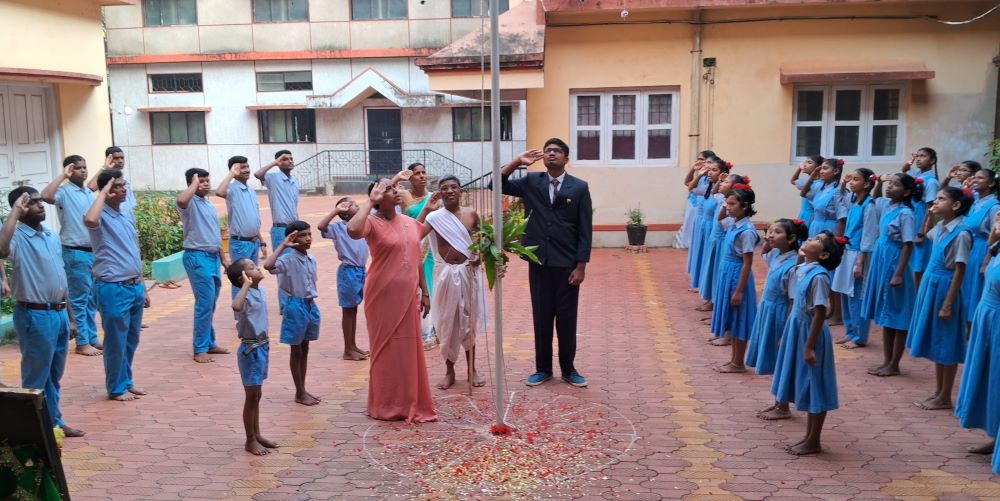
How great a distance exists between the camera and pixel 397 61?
25.0m

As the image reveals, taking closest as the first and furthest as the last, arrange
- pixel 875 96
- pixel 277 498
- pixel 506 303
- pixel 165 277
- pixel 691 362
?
1. pixel 277 498
2. pixel 691 362
3. pixel 506 303
4. pixel 165 277
5. pixel 875 96

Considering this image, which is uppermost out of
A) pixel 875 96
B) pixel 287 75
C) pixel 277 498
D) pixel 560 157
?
pixel 287 75

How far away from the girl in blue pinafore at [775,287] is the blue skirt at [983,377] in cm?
122

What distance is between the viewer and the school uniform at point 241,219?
8609 mm

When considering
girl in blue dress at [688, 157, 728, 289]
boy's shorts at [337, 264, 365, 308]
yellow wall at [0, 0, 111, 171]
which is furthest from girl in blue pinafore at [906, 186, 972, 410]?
yellow wall at [0, 0, 111, 171]

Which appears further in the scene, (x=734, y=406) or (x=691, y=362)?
(x=691, y=362)

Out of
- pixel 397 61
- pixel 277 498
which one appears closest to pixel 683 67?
pixel 277 498

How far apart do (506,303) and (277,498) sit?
5.74 metres

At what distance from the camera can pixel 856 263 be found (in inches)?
317

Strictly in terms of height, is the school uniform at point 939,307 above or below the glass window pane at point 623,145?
below

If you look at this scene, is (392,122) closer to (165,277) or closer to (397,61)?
(397,61)

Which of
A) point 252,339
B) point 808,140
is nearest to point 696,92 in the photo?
point 808,140

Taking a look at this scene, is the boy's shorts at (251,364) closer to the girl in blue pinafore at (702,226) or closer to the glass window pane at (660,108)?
the girl in blue pinafore at (702,226)

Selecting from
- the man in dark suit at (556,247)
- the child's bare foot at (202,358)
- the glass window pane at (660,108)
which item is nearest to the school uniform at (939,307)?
the man in dark suit at (556,247)
